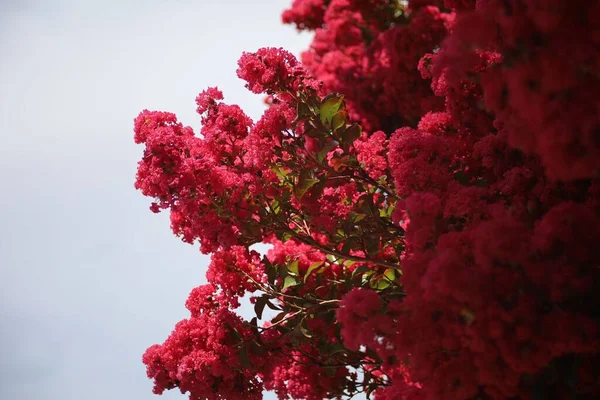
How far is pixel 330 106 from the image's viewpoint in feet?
7.63

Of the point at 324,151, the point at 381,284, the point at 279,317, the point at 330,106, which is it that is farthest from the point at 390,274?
the point at 330,106

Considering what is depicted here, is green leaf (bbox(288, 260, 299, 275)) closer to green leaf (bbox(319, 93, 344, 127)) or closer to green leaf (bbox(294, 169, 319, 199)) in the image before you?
green leaf (bbox(294, 169, 319, 199))

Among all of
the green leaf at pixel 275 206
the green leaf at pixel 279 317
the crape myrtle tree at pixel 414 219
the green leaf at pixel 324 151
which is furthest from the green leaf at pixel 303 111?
the green leaf at pixel 279 317

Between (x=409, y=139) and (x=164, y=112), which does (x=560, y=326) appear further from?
(x=164, y=112)

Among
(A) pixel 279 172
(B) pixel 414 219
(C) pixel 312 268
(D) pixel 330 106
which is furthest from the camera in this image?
(C) pixel 312 268

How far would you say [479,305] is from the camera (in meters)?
1.35

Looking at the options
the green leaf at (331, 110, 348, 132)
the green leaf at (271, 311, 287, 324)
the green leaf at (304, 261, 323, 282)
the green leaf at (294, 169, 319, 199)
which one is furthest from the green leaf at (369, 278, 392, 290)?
the green leaf at (331, 110, 348, 132)

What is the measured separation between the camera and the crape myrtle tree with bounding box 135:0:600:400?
3.77 ft

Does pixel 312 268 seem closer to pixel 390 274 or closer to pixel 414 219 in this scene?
pixel 390 274

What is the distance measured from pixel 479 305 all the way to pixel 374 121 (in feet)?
9.70

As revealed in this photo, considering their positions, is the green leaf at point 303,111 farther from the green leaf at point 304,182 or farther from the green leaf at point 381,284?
the green leaf at point 381,284

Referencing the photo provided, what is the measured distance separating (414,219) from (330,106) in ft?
2.44

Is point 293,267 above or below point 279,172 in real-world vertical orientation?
below

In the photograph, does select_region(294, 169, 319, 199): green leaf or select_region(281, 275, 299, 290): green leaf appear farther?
select_region(281, 275, 299, 290): green leaf
